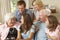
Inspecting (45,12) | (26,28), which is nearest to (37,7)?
(45,12)

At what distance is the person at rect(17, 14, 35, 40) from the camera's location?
1.22 metres

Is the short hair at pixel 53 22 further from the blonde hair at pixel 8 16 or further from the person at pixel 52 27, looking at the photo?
the blonde hair at pixel 8 16

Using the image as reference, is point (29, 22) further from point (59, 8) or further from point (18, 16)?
point (59, 8)

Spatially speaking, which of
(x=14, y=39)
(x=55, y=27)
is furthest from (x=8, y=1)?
(x=55, y=27)

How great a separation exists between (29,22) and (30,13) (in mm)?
71

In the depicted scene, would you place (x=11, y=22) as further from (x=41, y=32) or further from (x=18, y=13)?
(x=41, y=32)

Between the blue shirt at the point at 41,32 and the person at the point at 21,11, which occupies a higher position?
the person at the point at 21,11

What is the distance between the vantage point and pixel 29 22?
1219 millimetres

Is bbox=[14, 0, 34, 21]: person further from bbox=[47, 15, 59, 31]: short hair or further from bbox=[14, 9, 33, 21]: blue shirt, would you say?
bbox=[47, 15, 59, 31]: short hair

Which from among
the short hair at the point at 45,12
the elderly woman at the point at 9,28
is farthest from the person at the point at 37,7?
the elderly woman at the point at 9,28

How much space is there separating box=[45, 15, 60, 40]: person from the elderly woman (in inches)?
9.6

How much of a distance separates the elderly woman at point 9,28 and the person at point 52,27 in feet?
0.80

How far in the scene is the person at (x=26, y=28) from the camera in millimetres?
1216

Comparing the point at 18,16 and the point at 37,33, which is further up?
the point at 18,16
